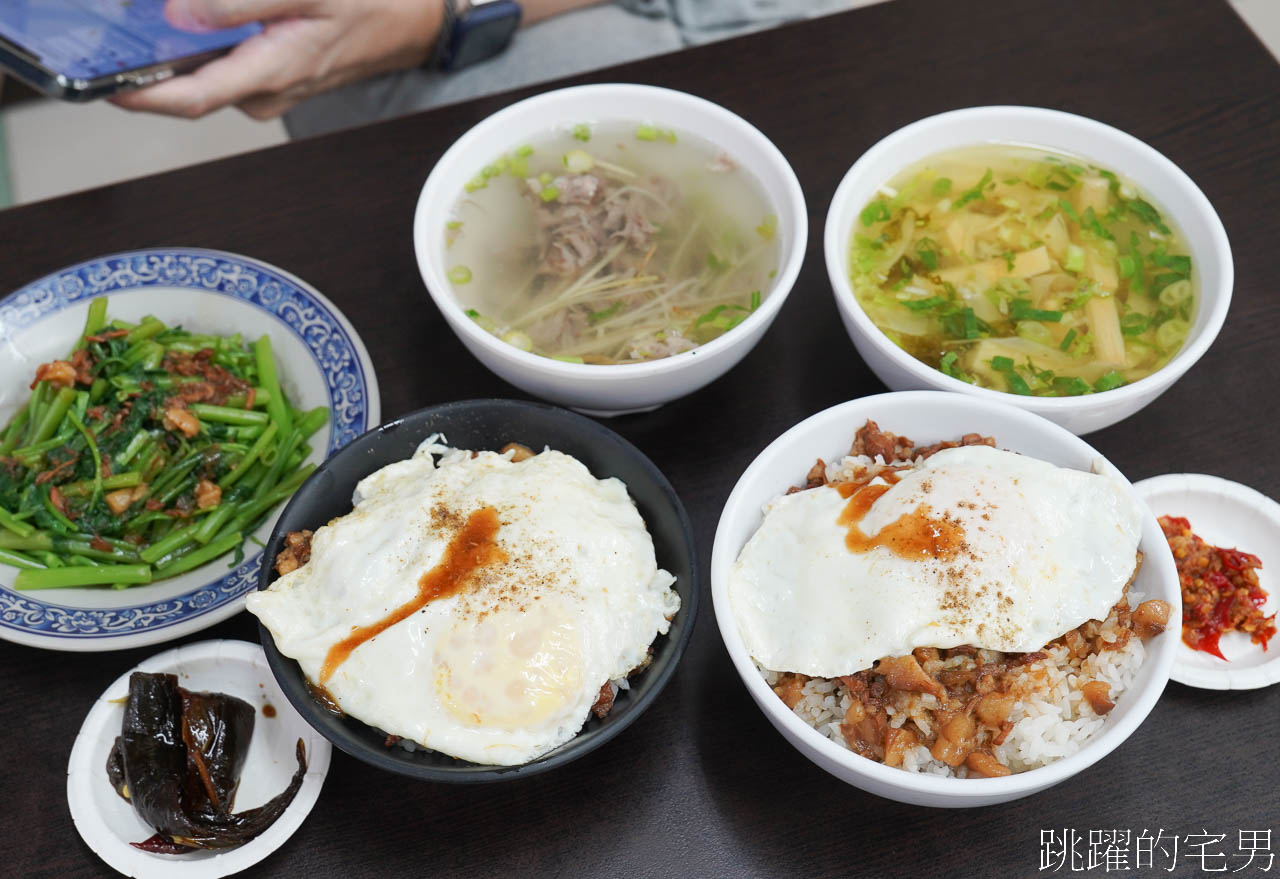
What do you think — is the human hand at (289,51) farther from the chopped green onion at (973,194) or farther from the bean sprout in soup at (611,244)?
the chopped green onion at (973,194)

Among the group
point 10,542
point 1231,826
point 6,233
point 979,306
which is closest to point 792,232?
point 979,306

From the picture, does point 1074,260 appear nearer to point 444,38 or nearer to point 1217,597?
point 1217,597

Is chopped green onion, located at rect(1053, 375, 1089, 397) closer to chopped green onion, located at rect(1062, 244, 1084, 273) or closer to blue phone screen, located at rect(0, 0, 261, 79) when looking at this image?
chopped green onion, located at rect(1062, 244, 1084, 273)

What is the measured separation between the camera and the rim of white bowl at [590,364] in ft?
5.78

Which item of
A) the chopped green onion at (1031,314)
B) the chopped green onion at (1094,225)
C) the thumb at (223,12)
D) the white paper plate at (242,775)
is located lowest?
the white paper plate at (242,775)

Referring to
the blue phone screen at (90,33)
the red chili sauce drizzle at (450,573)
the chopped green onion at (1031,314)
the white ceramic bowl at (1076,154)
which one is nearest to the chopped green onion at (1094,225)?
the white ceramic bowl at (1076,154)

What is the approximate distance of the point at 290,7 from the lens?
256 centimetres

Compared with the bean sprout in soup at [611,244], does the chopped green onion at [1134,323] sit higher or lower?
lower

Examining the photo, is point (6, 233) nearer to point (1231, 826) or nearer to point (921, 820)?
point (921, 820)

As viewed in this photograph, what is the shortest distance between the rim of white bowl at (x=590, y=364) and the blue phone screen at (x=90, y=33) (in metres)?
A: 0.85

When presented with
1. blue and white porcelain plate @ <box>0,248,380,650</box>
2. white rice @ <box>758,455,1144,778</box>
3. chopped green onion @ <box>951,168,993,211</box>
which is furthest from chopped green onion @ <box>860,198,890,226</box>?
blue and white porcelain plate @ <box>0,248,380,650</box>

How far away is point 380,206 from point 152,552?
0.95 metres

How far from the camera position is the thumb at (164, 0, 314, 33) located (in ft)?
7.88

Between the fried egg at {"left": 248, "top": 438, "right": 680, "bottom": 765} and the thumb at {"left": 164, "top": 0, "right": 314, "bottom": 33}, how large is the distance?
1429 mm
